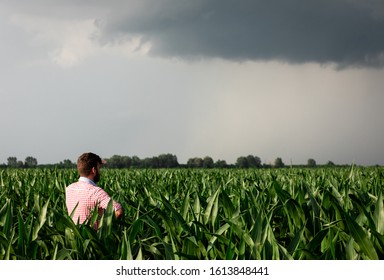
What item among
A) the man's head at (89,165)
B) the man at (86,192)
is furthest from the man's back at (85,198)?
the man's head at (89,165)

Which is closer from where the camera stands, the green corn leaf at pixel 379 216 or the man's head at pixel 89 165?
the green corn leaf at pixel 379 216

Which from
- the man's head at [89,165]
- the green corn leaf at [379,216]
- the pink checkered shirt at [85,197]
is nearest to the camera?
the green corn leaf at [379,216]

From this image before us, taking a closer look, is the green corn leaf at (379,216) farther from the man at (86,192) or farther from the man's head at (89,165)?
the man's head at (89,165)

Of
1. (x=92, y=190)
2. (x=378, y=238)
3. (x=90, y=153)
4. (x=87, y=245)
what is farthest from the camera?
(x=90, y=153)

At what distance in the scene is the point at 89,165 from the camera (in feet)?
17.6

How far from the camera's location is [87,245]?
3254mm

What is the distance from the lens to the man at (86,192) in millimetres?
5051

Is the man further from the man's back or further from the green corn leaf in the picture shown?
the green corn leaf

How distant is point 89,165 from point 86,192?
14.7 inches

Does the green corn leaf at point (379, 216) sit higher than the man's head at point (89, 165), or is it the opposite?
the man's head at point (89, 165)
